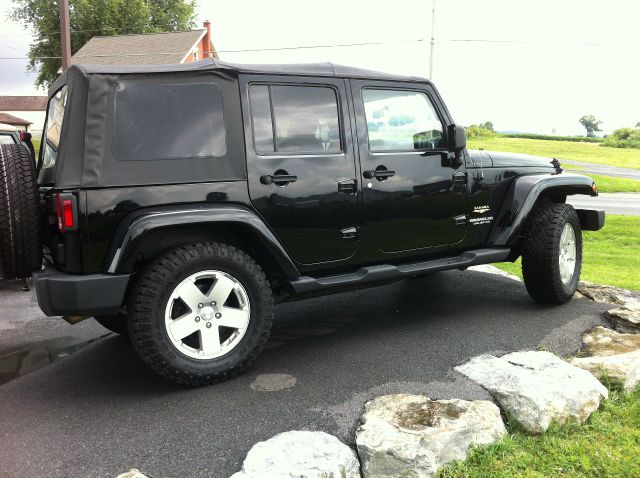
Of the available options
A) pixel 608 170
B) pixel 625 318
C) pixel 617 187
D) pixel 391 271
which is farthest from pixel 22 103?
pixel 625 318

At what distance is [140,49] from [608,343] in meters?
32.7

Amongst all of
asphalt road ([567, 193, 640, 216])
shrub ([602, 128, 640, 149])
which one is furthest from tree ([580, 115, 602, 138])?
asphalt road ([567, 193, 640, 216])

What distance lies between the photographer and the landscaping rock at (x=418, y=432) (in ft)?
7.98

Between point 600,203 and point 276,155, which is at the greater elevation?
point 276,155

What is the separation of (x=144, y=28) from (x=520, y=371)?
4249 centimetres

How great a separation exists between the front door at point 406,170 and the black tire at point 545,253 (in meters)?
0.69

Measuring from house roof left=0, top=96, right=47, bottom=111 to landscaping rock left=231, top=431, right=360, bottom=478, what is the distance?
58942mm

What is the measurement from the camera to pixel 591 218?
16.8ft

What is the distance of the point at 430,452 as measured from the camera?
2471mm

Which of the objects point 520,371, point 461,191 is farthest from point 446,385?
point 461,191

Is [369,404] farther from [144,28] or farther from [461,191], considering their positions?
[144,28]

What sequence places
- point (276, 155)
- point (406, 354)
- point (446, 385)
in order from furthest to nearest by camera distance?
point (406, 354), point (276, 155), point (446, 385)

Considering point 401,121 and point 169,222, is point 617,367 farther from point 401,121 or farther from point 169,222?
point 169,222

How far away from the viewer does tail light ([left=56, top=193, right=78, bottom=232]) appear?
9.45ft
